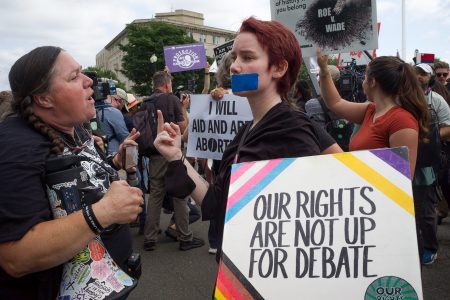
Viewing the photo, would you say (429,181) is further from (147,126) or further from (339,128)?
(147,126)

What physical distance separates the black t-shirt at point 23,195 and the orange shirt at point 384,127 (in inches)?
76.9

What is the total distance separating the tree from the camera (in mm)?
41250

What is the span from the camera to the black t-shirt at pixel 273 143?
134cm

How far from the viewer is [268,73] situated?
1.46m

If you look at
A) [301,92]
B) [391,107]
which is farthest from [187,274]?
[301,92]

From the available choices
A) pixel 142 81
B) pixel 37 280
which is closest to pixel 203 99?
pixel 37 280

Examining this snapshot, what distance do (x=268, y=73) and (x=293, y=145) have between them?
31cm

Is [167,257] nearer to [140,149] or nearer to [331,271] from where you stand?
[140,149]

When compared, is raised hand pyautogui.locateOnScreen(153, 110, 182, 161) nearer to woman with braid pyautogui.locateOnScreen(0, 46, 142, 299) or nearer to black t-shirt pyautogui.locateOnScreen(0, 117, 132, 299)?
woman with braid pyautogui.locateOnScreen(0, 46, 142, 299)

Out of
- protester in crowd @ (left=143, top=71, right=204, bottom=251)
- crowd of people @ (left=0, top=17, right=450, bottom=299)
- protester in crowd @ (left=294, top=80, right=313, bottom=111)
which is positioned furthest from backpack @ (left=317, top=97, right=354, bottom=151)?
crowd of people @ (left=0, top=17, right=450, bottom=299)

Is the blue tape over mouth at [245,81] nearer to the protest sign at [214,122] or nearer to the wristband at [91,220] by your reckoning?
the wristband at [91,220]

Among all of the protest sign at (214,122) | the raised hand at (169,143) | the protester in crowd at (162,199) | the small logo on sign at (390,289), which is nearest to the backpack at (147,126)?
the protester in crowd at (162,199)

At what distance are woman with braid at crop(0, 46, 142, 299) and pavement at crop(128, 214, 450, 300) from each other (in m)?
1.98

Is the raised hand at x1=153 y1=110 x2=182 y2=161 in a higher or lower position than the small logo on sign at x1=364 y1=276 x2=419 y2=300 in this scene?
higher
